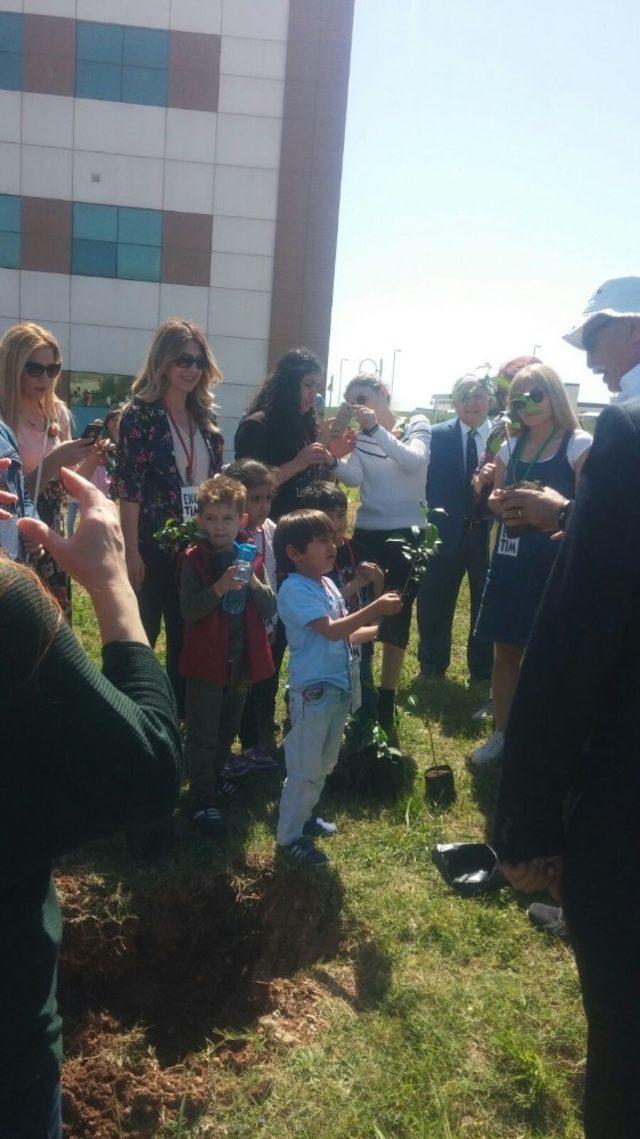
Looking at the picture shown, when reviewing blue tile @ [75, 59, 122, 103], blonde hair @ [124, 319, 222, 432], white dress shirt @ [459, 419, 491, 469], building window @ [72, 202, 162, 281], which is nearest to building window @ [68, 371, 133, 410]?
building window @ [72, 202, 162, 281]

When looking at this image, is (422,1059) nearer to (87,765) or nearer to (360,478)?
(87,765)

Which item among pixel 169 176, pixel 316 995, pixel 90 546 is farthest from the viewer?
pixel 169 176

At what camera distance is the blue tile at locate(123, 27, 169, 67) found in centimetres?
1802

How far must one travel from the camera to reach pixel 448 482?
6000 millimetres

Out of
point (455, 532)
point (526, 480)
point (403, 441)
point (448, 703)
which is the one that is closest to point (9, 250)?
point (455, 532)

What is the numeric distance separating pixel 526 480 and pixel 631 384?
1101 mm

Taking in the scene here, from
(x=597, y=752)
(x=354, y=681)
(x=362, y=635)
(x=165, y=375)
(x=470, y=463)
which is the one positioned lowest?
(x=354, y=681)

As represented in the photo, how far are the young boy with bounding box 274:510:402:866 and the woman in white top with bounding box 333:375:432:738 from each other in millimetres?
1368

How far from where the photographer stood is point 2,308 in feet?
63.7

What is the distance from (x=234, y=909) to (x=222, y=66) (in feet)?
62.7

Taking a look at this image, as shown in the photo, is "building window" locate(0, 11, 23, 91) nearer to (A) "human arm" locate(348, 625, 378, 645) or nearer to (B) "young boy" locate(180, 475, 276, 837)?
(B) "young boy" locate(180, 475, 276, 837)

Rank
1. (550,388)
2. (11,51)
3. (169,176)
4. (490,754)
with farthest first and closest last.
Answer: (169,176) → (11,51) → (490,754) → (550,388)

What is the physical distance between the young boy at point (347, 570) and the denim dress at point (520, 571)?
58 cm

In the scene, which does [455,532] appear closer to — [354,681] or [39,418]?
[354,681]
